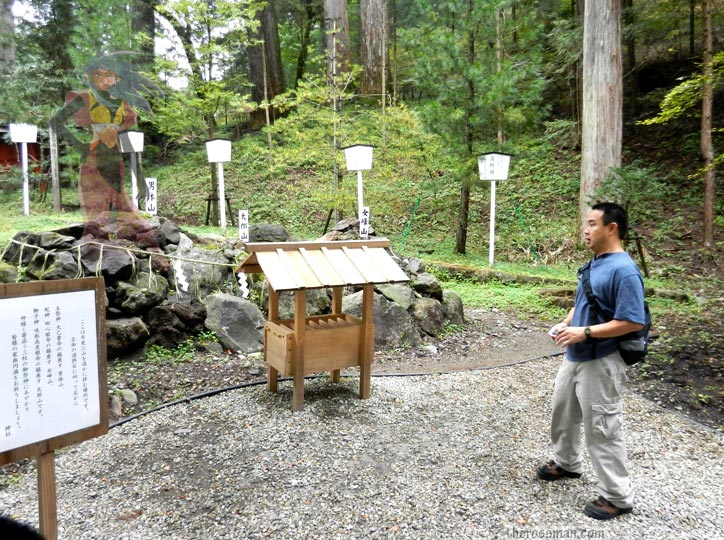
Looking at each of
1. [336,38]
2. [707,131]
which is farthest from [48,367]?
[336,38]

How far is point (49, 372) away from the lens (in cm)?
212

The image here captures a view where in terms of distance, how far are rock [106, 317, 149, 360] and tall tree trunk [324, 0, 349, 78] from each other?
7.33m

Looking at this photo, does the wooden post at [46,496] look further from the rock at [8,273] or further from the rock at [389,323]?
the rock at [389,323]

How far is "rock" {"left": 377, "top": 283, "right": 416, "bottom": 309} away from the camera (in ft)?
20.4

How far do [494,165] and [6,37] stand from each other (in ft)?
30.4

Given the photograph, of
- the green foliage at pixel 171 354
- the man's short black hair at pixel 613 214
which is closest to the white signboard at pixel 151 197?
the green foliage at pixel 171 354

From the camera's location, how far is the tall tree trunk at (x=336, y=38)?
10711 mm

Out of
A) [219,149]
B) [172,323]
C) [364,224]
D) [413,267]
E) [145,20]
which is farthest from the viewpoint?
[145,20]

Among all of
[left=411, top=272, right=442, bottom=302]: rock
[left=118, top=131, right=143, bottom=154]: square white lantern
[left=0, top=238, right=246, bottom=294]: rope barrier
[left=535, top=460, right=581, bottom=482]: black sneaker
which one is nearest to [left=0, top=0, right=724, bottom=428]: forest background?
[left=118, top=131, right=143, bottom=154]: square white lantern

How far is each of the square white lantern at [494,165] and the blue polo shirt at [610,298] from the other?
23.8ft

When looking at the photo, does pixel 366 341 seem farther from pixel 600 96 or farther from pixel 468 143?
pixel 600 96

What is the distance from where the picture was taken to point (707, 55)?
9117 millimetres

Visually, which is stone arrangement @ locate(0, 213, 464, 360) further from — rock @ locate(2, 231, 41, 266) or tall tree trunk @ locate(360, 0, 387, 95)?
tall tree trunk @ locate(360, 0, 387, 95)

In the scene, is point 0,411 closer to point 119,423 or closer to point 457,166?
point 119,423
